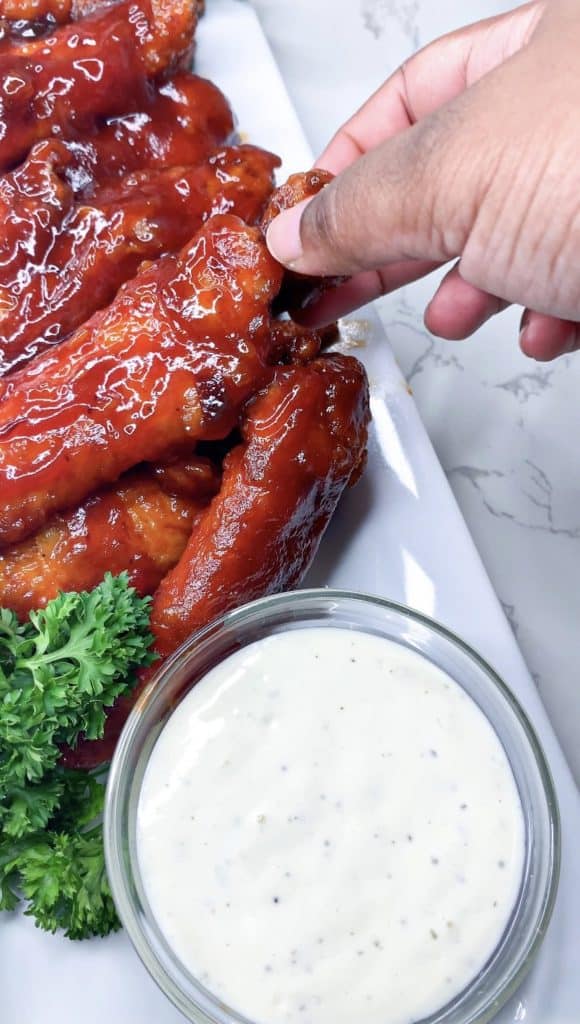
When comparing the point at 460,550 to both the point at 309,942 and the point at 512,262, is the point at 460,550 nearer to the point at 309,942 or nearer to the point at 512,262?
the point at 512,262

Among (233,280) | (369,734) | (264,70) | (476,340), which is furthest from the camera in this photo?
(476,340)

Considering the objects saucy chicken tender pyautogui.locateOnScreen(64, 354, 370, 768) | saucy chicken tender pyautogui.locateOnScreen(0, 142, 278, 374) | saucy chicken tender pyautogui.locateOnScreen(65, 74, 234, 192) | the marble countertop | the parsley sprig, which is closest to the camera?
the parsley sprig

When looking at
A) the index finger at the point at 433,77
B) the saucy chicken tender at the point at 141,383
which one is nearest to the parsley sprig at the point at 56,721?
the saucy chicken tender at the point at 141,383

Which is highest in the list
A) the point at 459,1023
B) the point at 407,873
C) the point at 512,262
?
the point at 512,262

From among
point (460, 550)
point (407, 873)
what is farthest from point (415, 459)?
point (407, 873)

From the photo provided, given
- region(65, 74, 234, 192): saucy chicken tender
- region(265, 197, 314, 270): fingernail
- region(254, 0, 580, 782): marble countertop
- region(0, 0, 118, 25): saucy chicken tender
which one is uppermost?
region(0, 0, 118, 25): saucy chicken tender

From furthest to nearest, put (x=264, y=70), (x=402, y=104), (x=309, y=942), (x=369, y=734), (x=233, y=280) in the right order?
1. (x=264, y=70)
2. (x=402, y=104)
3. (x=233, y=280)
4. (x=369, y=734)
5. (x=309, y=942)

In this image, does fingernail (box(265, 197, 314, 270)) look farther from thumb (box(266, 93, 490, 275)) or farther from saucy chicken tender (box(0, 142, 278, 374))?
saucy chicken tender (box(0, 142, 278, 374))

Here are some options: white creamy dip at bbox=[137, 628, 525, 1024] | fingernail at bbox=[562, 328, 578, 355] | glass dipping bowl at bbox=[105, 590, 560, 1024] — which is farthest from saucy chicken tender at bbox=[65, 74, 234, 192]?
white creamy dip at bbox=[137, 628, 525, 1024]
